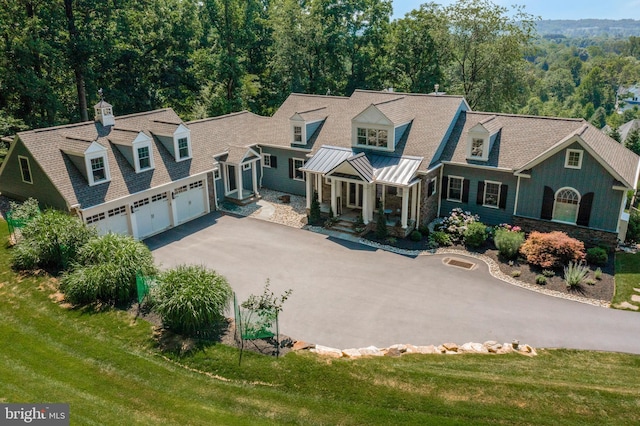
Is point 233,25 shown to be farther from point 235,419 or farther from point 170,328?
point 235,419

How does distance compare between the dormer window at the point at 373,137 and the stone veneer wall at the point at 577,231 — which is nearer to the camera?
the stone veneer wall at the point at 577,231

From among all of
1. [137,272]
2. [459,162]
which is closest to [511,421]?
[137,272]

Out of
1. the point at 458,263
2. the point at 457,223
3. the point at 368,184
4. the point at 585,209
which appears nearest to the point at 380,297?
the point at 458,263

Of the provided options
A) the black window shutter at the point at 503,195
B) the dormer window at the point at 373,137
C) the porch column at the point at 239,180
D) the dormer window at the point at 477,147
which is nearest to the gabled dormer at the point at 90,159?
the porch column at the point at 239,180

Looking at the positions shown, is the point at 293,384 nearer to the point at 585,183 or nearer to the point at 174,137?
the point at 585,183

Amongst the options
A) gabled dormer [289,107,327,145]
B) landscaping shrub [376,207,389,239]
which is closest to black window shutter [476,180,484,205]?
landscaping shrub [376,207,389,239]

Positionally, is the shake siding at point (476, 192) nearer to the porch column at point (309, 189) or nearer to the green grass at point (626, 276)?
the green grass at point (626, 276)

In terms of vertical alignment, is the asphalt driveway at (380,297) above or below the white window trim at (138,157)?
below
